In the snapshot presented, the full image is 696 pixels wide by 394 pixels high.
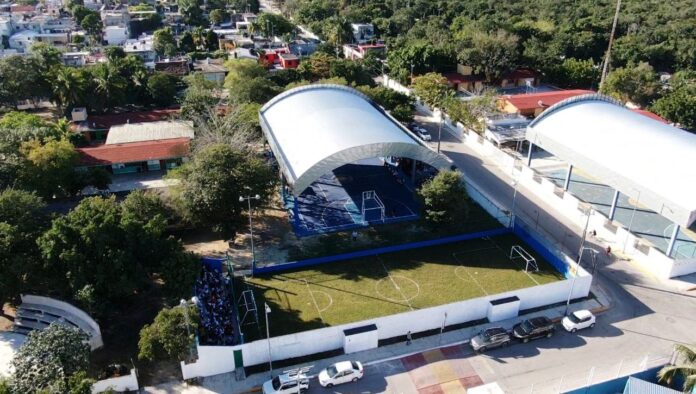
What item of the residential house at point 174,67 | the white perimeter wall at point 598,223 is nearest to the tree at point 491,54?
the white perimeter wall at point 598,223

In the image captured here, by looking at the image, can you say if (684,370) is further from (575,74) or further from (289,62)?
(289,62)

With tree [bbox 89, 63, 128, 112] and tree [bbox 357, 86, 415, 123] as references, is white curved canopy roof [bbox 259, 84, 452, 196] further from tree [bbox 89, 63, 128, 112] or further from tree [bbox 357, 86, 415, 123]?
tree [bbox 89, 63, 128, 112]

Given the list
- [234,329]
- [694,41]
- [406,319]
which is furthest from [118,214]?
[694,41]

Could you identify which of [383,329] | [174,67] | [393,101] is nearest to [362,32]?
[174,67]

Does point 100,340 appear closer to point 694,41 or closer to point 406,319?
point 406,319

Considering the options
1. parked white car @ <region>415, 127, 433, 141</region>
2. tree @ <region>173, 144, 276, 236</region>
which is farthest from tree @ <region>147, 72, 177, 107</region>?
tree @ <region>173, 144, 276, 236</region>

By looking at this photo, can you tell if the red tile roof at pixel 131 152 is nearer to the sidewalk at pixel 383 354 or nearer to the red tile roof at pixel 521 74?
the sidewalk at pixel 383 354
